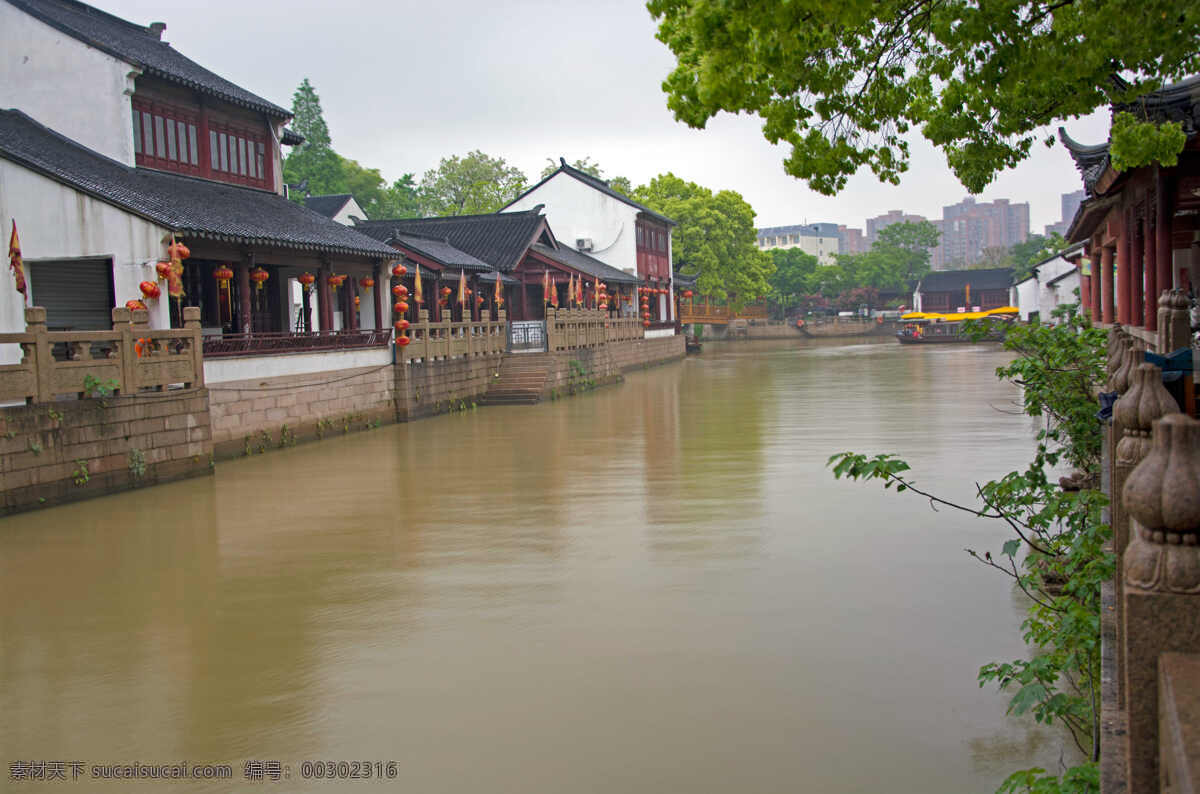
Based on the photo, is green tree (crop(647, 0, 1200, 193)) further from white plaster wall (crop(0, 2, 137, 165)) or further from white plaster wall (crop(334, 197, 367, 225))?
white plaster wall (crop(334, 197, 367, 225))

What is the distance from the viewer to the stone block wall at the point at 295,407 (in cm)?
1764

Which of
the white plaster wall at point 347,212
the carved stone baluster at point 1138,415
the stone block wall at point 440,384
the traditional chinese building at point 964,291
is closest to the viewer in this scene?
the carved stone baluster at point 1138,415

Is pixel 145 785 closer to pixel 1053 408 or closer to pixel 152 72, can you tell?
pixel 1053 408

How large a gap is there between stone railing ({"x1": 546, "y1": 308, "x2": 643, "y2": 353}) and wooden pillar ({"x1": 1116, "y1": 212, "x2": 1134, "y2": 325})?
17464 mm

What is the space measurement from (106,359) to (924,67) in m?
11.2

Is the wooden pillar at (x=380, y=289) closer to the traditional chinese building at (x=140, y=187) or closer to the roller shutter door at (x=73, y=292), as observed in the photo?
the traditional chinese building at (x=140, y=187)

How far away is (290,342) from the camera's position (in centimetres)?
2027

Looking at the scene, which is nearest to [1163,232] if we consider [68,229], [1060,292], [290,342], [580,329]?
[290,342]

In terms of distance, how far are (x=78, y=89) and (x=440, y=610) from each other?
51.0 feet

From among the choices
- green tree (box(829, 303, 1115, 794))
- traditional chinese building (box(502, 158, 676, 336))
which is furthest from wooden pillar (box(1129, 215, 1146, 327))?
traditional chinese building (box(502, 158, 676, 336))

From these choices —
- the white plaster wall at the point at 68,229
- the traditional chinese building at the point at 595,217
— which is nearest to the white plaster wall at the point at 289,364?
the white plaster wall at the point at 68,229

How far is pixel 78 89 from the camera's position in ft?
63.5

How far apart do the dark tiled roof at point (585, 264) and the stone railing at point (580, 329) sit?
2.94m

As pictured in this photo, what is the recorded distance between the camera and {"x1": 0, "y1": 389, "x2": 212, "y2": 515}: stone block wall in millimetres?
12586
